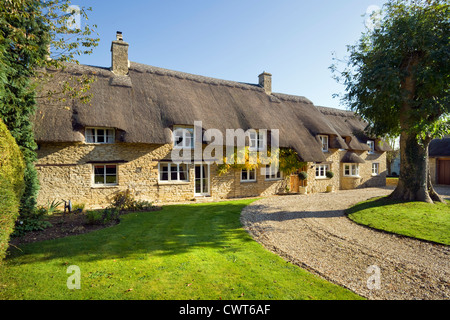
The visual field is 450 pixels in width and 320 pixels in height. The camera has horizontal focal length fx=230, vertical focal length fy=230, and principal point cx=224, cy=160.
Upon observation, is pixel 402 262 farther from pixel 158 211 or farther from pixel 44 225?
pixel 44 225

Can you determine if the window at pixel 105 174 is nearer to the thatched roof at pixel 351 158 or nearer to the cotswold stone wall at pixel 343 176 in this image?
the cotswold stone wall at pixel 343 176

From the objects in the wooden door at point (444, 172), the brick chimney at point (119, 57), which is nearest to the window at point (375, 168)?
the wooden door at point (444, 172)

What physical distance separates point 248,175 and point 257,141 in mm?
2397

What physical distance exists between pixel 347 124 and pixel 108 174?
860 inches

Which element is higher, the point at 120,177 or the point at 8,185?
the point at 8,185

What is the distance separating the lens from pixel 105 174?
1215 centimetres

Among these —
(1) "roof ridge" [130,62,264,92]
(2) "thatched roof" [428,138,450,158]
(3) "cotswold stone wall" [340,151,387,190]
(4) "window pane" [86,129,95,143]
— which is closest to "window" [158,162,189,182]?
(4) "window pane" [86,129,95,143]

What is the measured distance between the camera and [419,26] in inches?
362

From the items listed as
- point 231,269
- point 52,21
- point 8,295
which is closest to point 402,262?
point 231,269

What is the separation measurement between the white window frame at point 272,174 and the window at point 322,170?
418cm

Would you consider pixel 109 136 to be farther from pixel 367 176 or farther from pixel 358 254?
pixel 367 176

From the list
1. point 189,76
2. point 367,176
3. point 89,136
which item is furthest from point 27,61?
point 367,176

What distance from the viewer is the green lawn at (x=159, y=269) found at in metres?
4.01

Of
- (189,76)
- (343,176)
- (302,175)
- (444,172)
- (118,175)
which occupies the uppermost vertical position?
A: (189,76)
